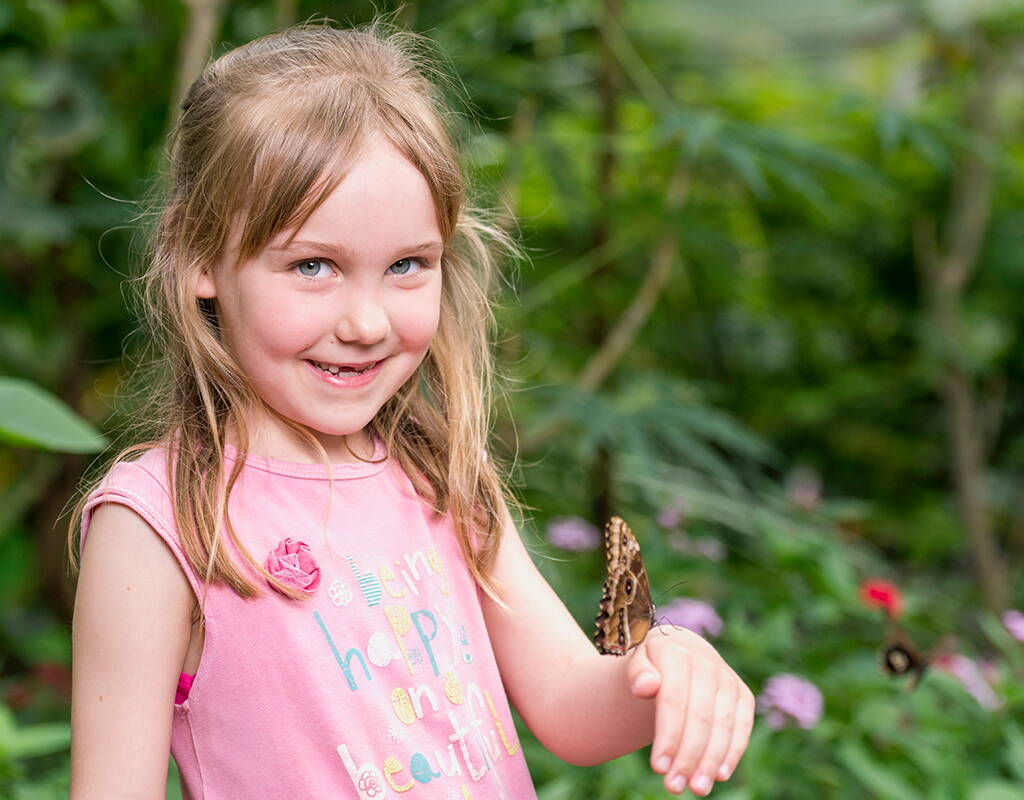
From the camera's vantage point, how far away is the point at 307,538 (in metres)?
1.06

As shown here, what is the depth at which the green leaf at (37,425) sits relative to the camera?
1.53 meters

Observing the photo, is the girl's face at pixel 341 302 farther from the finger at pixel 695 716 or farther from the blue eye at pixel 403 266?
the finger at pixel 695 716

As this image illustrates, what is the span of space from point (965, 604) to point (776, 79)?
2.49 metres

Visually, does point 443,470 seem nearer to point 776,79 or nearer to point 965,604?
point 965,604

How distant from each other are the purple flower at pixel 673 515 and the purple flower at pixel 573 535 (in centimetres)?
13

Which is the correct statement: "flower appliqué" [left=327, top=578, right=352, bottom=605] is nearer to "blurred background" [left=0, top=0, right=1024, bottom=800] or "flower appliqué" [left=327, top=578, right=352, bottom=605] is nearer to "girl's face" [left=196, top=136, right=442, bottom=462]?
"girl's face" [left=196, top=136, right=442, bottom=462]

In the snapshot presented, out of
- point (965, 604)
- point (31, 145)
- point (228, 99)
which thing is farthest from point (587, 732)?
point (965, 604)

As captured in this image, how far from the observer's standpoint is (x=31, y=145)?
2.38 metres

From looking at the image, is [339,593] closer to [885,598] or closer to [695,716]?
[695,716]

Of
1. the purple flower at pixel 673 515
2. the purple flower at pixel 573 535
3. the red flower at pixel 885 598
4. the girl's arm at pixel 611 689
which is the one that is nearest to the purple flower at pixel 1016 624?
the red flower at pixel 885 598

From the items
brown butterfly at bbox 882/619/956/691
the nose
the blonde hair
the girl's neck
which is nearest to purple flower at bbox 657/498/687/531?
brown butterfly at bbox 882/619/956/691

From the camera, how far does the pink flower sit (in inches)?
40.2

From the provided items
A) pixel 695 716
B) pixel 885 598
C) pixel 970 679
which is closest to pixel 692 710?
pixel 695 716

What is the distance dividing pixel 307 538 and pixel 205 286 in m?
0.24
